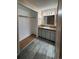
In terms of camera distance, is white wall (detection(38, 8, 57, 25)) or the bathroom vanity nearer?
the bathroom vanity

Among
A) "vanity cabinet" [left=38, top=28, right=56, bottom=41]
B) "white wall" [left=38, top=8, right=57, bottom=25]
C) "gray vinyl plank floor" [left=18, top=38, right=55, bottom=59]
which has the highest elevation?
"white wall" [left=38, top=8, right=57, bottom=25]

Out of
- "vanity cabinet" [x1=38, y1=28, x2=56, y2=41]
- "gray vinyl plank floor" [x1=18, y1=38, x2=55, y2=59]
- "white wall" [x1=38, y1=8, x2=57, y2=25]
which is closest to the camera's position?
"gray vinyl plank floor" [x1=18, y1=38, x2=55, y2=59]

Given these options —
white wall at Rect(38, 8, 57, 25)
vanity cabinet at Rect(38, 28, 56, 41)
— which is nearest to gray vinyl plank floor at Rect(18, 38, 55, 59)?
vanity cabinet at Rect(38, 28, 56, 41)

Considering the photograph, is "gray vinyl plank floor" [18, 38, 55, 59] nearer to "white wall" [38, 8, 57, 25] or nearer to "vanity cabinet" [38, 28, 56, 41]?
"vanity cabinet" [38, 28, 56, 41]

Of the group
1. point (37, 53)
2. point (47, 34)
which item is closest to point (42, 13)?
point (47, 34)

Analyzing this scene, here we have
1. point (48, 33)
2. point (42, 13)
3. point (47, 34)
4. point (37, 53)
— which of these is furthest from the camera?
point (42, 13)

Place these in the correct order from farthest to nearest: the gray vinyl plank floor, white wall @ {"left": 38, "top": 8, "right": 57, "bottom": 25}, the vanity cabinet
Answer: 1. white wall @ {"left": 38, "top": 8, "right": 57, "bottom": 25}
2. the vanity cabinet
3. the gray vinyl plank floor

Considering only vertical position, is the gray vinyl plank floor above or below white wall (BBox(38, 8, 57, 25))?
below

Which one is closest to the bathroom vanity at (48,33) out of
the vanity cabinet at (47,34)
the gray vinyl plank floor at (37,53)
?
the vanity cabinet at (47,34)

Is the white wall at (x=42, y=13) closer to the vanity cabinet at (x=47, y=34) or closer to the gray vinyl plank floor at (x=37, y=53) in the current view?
the vanity cabinet at (x=47, y=34)

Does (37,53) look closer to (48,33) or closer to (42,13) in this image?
(48,33)

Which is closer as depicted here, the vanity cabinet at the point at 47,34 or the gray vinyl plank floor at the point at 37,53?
the gray vinyl plank floor at the point at 37,53

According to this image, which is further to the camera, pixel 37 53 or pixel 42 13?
pixel 42 13
